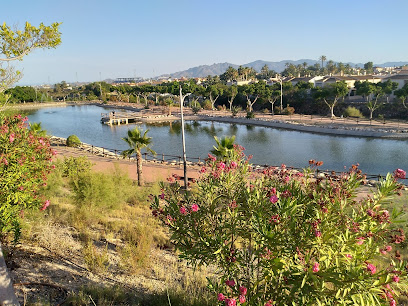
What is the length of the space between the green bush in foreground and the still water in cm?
2469

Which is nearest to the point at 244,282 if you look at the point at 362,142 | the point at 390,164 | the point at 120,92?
the point at 390,164

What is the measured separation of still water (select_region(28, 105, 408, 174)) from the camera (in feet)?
98.3

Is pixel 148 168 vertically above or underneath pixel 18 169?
underneath

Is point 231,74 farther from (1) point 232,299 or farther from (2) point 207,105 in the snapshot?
(1) point 232,299

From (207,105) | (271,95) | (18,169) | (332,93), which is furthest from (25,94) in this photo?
(18,169)

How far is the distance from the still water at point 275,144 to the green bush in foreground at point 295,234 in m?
24.7

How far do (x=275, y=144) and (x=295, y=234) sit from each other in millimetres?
35419

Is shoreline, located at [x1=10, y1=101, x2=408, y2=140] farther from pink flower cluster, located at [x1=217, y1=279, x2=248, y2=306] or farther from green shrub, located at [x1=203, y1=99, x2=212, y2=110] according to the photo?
pink flower cluster, located at [x1=217, y1=279, x2=248, y2=306]

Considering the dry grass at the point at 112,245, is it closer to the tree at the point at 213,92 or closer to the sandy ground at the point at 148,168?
the sandy ground at the point at 148,168

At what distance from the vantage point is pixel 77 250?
27.3 feet

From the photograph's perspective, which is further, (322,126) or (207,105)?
(207,105)

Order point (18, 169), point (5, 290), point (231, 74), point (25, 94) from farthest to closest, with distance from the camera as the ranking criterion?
point (231, 74)
point (25, 94)
point (18, 169)
point (5, 290)

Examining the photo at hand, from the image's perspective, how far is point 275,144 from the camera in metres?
38.4

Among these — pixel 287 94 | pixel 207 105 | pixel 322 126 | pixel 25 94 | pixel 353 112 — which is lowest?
pixel 322 126
